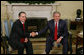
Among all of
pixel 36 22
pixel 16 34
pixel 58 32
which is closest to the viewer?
pixel 16 34

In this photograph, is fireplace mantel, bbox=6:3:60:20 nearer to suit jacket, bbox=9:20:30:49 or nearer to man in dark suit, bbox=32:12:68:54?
man in dark suit, bbox=32:12:68:54

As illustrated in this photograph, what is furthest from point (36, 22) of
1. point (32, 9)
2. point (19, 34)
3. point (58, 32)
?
point (19, 34)

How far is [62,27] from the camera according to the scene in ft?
14.2

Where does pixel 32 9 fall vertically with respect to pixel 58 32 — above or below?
above

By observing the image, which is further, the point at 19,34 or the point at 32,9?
the point at 32,9

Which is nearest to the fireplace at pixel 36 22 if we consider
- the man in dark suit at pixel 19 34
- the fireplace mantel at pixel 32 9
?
the fireplace mantel at pixel 32 9

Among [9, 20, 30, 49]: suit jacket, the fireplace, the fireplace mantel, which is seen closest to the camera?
[9, 20, 30, 49]: suit jacket

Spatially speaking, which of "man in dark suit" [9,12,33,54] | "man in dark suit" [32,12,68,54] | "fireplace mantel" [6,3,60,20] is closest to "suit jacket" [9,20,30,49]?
"man in dark suit" [9,12,33,54]

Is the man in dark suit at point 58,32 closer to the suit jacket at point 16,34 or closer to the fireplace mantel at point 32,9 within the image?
the suit jacket at point 16,34

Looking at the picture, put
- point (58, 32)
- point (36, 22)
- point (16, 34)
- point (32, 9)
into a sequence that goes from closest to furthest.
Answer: point (16, 34) → point (58, 32) → point (32, 9) → point (36, 22)

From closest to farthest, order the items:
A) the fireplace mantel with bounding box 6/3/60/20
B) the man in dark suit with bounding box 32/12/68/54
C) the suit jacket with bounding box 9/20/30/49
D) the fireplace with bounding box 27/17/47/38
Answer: the suit jacket with bounding box 9/20/30/49 < the man in dark suit with bounding box 32/12/68/54 < the fireplace mantel with bounding box 6/3/60/20 < the fireplace with bounding box 27/17/47/38

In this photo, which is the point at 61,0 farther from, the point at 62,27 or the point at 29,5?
the point at 62,27

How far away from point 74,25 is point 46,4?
3.47 feet

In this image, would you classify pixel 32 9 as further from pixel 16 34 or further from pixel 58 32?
pixel 16 34
